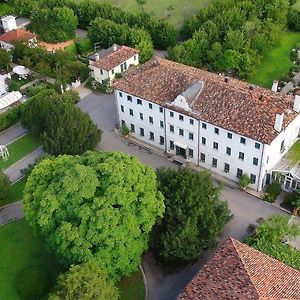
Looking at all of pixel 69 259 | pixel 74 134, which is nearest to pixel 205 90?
pixel 74 134

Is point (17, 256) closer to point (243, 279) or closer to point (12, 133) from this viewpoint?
point (12, 133)

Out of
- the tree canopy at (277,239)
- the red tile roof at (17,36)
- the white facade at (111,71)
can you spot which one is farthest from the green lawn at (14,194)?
the red tile roof at (17,36)

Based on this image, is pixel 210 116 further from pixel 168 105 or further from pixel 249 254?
pixel 249 254

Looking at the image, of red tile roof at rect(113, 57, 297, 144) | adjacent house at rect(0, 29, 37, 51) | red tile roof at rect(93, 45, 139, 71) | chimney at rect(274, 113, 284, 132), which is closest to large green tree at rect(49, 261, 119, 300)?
red tile roof at rect(113, 57, 297, 144)

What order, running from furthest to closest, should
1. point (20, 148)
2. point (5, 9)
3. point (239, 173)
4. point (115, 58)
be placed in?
point (5, 9) → point (115, 58) → point (20, 148) → point (239, 173)

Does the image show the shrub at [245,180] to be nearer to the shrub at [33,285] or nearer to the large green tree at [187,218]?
the large green tree at [187,218]

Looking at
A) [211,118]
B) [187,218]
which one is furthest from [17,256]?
[211,118]

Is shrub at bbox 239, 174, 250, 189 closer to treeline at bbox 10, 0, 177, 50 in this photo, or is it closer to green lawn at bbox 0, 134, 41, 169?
green lawn at bbox 0, 134, 41, 169
